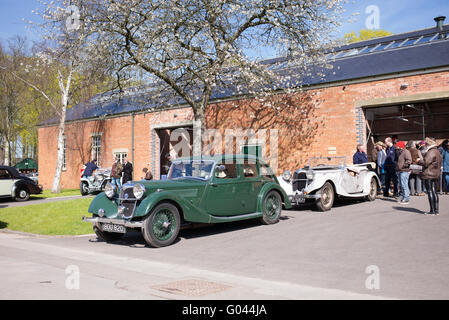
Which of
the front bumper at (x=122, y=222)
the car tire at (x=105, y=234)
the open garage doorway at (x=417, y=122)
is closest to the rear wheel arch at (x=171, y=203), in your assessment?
the front bumper at (x=122, y=222)

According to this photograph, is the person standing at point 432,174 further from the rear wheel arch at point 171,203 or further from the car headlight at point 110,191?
the car headlight at point 110,191

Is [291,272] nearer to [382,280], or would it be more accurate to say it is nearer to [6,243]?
[382,280]

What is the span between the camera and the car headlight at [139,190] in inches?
296

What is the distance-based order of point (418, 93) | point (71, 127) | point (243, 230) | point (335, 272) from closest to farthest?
point (335, 272) → point (243, 230) → point (418, 93) → point (71, 127)

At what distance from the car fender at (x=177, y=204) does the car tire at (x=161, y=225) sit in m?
0.12

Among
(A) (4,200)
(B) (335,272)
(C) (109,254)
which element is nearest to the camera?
(B) (335,272)

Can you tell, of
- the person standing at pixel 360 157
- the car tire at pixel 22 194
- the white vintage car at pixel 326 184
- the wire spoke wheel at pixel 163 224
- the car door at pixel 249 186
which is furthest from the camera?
the car tire at pixel 22 194

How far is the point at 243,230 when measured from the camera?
9.13 metres

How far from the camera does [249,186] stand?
933 cm

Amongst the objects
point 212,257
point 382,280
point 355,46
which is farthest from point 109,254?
point 355,46

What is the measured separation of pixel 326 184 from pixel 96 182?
467 inches

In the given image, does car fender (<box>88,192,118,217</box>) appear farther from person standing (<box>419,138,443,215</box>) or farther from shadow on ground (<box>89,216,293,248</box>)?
person standing (<box>419,138,443,215</box>)

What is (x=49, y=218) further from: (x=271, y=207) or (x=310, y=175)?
(x=310, y=175)

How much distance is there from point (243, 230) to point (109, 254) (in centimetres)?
319
